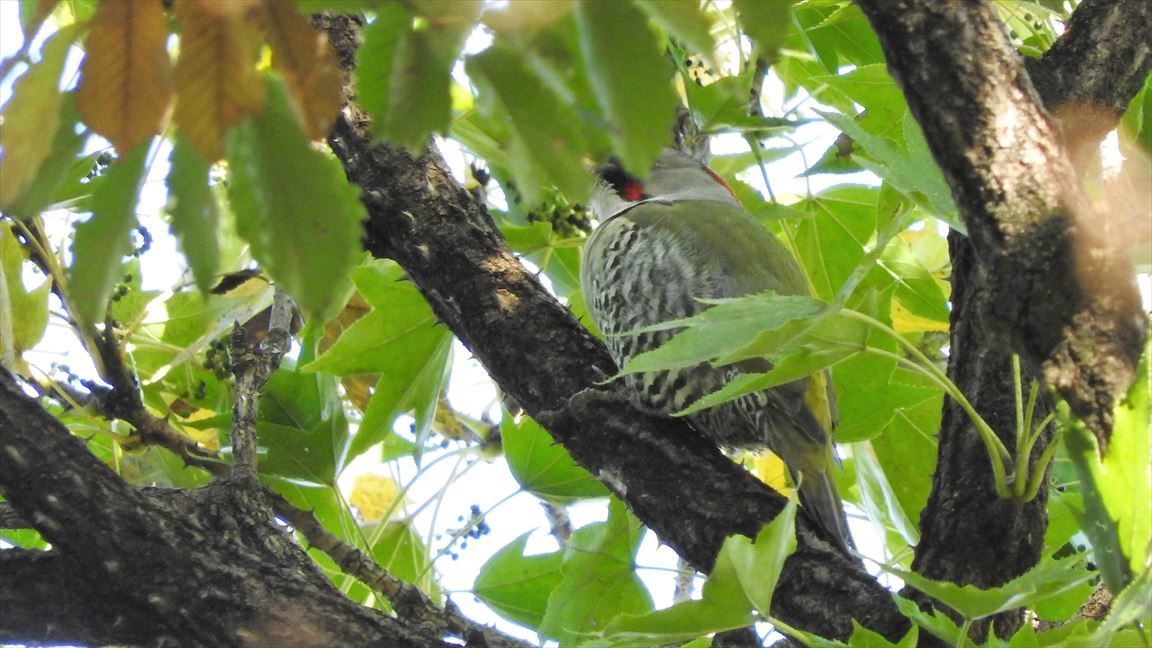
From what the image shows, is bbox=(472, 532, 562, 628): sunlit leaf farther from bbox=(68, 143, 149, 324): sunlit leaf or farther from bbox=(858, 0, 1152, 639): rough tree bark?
bbox=(68, 143, 149, 324): sunlit leaf

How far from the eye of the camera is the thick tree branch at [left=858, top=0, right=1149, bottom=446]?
56.4 inches

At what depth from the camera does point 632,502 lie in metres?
2.32

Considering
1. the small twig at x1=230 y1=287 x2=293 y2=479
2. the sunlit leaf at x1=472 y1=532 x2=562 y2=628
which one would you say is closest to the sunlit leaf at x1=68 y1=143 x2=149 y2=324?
the small twig at x1=230 y1=287 x2=293 y2=479

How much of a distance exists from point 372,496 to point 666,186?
143 cm

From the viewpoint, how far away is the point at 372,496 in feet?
12.8

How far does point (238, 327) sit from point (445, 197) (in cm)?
54

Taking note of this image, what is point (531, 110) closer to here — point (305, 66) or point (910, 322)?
point (305, 66)

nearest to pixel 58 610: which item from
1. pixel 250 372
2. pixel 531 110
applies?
pixel 250 372

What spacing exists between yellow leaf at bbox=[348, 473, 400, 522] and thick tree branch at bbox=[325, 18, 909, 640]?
144cm

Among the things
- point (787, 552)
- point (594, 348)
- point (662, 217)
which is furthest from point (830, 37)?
point (787, 552)

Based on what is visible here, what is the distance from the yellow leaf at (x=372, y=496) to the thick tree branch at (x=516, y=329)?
1.44 m

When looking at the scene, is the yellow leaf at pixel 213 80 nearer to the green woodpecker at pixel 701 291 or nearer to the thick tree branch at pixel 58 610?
the thick tree branch at pixel 58 610

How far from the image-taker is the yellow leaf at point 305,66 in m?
0.97

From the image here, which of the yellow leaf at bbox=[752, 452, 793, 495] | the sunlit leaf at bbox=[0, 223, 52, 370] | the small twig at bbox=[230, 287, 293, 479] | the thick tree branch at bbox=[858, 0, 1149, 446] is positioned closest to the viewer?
the thick tree branch at bbox=[858, 0, 1149, 446]
